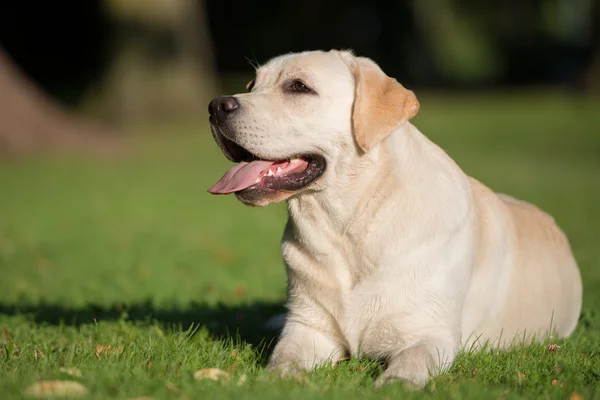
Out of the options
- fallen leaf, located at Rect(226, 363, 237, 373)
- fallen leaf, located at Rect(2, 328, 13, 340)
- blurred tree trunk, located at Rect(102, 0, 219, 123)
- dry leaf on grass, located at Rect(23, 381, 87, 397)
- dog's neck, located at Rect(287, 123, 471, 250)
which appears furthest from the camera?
blurred tree trunk, located at Rect(102, 0, 219, 123)

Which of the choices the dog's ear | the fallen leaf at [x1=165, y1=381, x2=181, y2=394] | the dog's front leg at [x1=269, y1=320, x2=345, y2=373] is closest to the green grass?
the fallen leaf at [x1=165, y1=381, x2=181, y2=394]

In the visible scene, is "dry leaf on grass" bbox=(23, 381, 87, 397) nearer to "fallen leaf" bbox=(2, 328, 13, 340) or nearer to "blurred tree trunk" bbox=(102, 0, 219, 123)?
"fallen leaf" bbox=(2, 328, 13, 340)

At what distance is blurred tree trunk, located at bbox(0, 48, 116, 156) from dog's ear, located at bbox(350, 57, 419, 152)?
15.4 m

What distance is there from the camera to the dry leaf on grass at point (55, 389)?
3.78 meters

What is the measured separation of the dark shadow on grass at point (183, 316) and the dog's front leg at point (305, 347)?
521mm

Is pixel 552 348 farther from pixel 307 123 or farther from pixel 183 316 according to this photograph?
pixel 183 316

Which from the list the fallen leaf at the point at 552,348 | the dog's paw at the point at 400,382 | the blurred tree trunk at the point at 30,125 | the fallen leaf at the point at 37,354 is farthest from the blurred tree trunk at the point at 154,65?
the dog's paw at the point at 400,382

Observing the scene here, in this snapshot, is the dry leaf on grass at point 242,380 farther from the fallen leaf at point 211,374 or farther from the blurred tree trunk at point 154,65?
the blurred tree trunk at point 154,65

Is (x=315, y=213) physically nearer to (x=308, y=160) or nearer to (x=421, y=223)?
(x=308, y=160)

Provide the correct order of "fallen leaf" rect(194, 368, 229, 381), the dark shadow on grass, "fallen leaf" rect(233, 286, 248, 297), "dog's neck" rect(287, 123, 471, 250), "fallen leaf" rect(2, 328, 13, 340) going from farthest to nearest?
"fallen leaf" rect(233, 286, 248, 297) < the dark shadow on grass < "fallen leaf" rect(2, 328, 13, 340) < "dog's neck" rect(287, 123, 471, 250) < "fallen leaf" rect(194, 368, 229, 381)

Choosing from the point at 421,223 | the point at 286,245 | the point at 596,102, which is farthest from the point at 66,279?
the point at 596,102

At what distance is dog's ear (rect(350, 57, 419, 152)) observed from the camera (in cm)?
485

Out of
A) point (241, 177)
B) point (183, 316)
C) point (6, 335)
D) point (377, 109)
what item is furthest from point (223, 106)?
point (6, 335)

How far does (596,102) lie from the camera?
2656 cm
